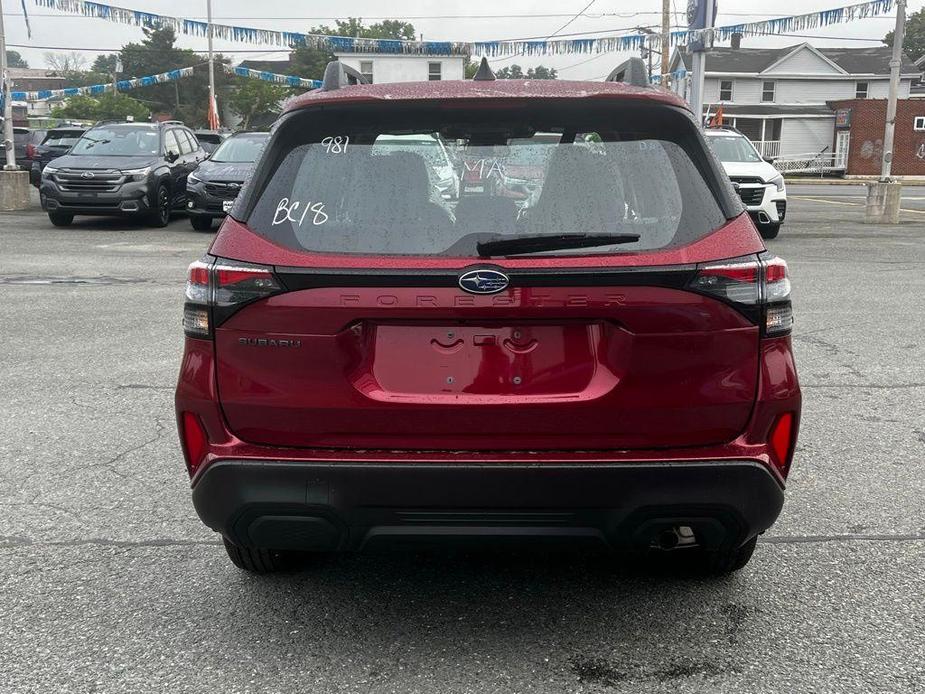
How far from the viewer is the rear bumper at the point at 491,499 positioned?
2773 mm

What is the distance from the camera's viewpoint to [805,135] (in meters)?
57.8

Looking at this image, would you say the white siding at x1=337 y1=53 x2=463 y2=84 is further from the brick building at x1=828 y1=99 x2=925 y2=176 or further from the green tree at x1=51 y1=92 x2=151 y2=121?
the green tree at x1=51 y1=92 x2=151 y2=121

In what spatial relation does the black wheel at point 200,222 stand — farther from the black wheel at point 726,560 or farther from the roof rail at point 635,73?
the black wheel at point 726,560

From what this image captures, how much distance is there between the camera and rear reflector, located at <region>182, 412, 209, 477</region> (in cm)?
294

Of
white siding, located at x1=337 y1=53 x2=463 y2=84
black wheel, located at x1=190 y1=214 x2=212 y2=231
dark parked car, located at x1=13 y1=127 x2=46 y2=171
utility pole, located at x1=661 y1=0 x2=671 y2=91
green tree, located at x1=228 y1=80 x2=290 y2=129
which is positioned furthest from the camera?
green tree, located at x1=228 y1=80 x2=290 y2=129

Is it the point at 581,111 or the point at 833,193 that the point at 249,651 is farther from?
the point at 833,193

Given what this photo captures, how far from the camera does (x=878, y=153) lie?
170 ft

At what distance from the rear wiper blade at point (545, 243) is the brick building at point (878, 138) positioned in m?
54.6

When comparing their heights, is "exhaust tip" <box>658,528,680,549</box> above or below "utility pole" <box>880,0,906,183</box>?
below

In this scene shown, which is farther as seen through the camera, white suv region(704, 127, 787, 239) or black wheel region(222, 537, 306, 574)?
white suv region(704, 127, 787, 239)

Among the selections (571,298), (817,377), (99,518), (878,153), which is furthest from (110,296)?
(878,153)

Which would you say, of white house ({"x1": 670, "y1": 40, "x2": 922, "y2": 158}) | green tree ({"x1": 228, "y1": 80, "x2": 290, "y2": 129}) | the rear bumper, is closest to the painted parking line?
the rear bumper

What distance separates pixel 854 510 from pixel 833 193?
104ft

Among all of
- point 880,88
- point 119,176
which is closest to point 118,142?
point 119,176
